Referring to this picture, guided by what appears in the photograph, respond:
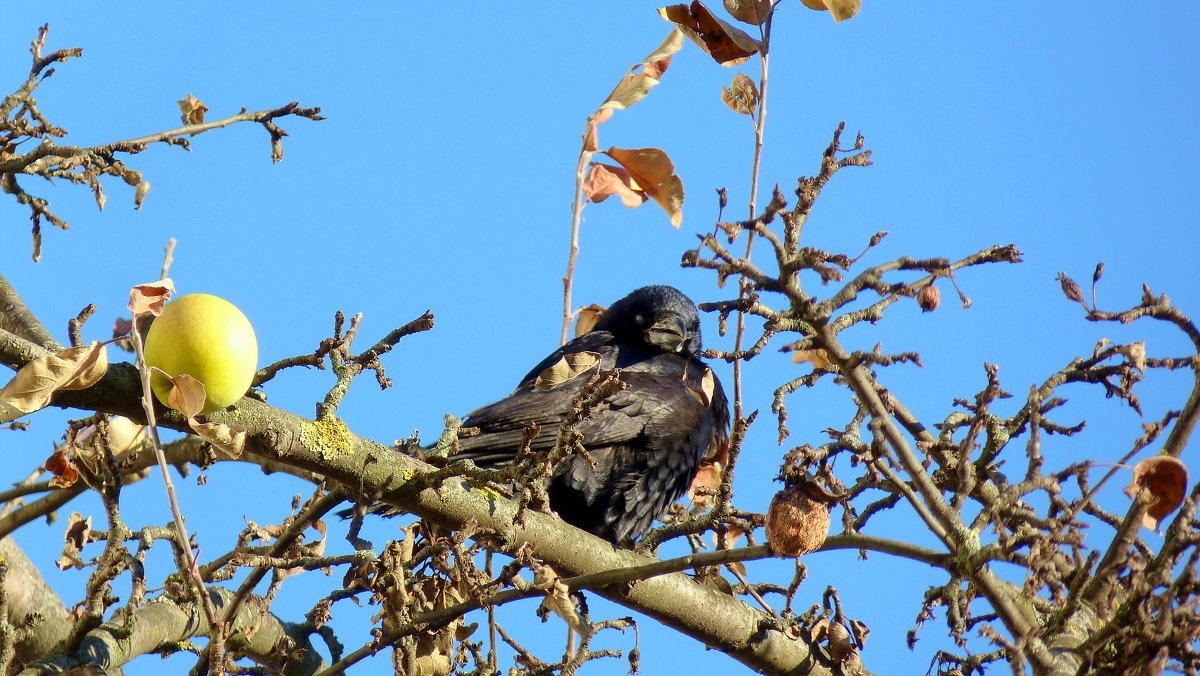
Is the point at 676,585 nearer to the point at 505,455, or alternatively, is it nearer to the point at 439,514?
the point at 439,514

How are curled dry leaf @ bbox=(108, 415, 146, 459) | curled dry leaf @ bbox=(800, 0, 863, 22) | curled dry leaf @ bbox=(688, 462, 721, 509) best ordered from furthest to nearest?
curled dry leaf @ bbox=(688, 462, 721, 509)
curled dry leaf @ bbox=(800, 0, 863, 22)
curled dry leaf @ bbox=(108, 415, 146, 459)

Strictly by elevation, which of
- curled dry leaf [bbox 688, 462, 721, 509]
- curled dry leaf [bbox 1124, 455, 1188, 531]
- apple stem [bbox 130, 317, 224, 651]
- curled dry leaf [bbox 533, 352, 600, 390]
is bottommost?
apple stem [bbox 130, 317, 224, 651]

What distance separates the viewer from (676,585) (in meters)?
3.14

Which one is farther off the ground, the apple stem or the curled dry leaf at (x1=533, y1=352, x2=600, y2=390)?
the curled dry leaf at (x1=533, y1=352, x2=600, y2=390)

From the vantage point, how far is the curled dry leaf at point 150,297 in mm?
2010

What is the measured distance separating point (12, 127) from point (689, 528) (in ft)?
8.00

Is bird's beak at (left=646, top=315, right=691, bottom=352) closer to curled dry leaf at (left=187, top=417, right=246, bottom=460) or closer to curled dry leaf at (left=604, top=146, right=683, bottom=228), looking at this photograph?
curled dry leaf at (left=604, top=146, right=683, bottom=228)

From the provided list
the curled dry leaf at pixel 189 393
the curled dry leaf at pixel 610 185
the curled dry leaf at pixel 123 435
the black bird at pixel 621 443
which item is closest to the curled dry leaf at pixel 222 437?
the curled dry leaf at pixel 189 393

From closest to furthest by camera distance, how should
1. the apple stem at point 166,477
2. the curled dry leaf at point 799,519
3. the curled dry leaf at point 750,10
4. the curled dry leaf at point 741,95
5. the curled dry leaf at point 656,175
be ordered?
the apple stem at point 166,477 < the curled dry leaf at point 799,519 < the curled dry leaf at point 750,10 < the curled dry leaf at point 741,95 < the curled dry leaf at point 656,175

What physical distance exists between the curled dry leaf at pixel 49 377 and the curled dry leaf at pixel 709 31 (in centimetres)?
162

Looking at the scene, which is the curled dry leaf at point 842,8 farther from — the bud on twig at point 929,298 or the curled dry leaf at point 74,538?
the curled dry leaf at point 74,538

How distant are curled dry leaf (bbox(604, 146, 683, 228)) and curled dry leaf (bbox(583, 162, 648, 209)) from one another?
0.07 ft

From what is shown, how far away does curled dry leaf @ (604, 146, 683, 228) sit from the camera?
3.44m

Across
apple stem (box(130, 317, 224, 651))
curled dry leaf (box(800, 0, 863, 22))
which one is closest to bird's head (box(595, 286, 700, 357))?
curled dry leaf (box(800, 0, 863, 22))
